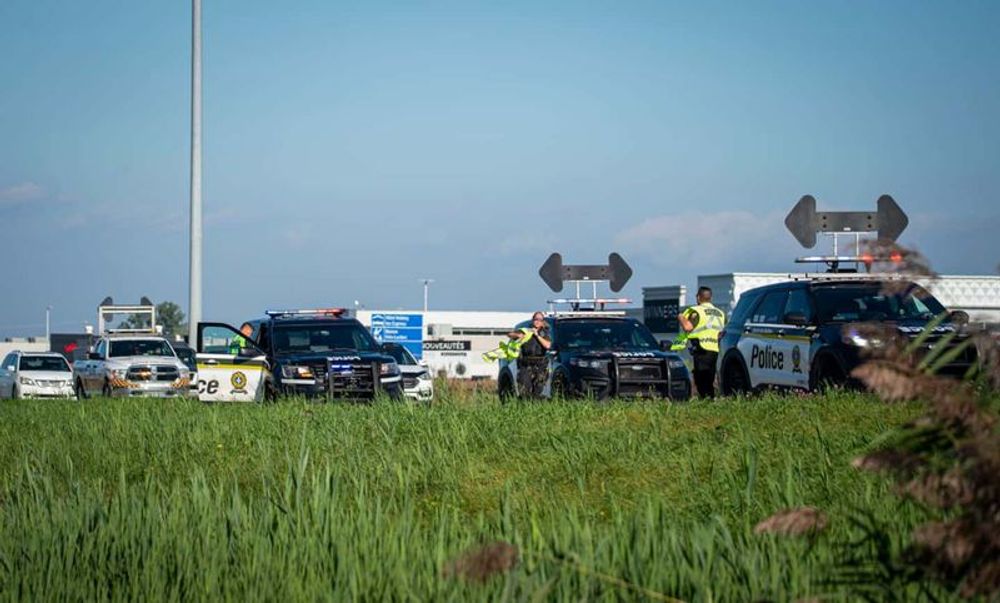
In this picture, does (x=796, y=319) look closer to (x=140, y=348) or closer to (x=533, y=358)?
(x=533, y=358)

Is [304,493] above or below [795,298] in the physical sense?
below

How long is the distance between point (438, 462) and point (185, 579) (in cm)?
458

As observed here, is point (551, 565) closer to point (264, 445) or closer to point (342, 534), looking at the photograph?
point (342, 534)

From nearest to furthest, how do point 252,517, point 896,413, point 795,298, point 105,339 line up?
point 252,517, point 896,413, point 795,298, point 105,339

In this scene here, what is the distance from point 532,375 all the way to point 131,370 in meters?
14.9

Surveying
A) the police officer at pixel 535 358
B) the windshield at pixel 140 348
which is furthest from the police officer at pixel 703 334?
the windshield at pixel 140 348

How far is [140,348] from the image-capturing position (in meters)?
38.1

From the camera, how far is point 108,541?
7426 millimetres

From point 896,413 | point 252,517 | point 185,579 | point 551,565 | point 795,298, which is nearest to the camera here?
point 551,565

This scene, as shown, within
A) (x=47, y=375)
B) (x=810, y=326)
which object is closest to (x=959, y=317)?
(x=810, y=326)

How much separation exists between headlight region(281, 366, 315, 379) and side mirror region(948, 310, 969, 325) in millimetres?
18743

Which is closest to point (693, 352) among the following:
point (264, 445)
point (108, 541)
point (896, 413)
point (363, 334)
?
point (363, 334)

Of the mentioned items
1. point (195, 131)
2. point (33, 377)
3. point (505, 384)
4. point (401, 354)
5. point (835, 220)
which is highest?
point (195, 131)

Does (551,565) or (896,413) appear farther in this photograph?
→ (896,413)
